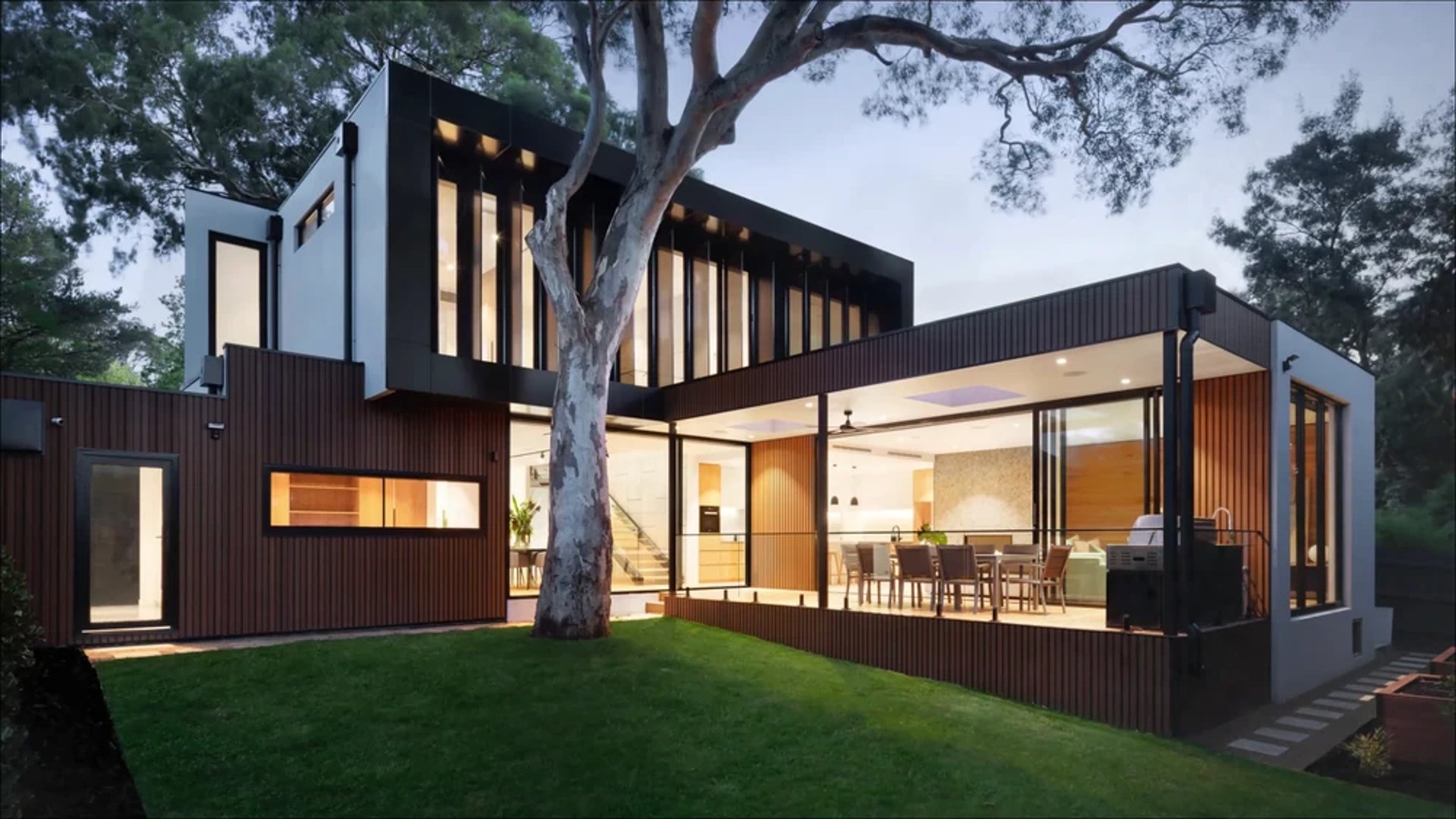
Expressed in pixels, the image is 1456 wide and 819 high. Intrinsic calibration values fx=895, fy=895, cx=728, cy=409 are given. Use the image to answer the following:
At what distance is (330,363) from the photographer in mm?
10938

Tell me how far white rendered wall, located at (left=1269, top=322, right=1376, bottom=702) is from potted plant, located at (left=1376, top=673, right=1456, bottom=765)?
1426 mm

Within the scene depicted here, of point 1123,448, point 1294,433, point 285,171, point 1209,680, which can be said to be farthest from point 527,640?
point 285,171

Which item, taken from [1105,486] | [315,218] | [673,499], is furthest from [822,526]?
[315,218]

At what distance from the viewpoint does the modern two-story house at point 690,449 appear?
8.15 m

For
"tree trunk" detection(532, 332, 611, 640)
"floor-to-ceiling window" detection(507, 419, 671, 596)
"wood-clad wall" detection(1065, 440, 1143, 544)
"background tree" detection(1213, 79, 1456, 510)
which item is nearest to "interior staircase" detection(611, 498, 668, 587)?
"floor-to-ceiling window" detection(507, 419, 671, 596)

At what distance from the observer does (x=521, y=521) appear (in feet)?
47.4

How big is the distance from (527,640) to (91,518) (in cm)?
471

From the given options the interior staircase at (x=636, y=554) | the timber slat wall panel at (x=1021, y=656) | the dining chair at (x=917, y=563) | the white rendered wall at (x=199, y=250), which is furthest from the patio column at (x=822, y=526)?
the white rendered wall at (x=199, y=250)

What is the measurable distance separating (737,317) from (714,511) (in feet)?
11.4

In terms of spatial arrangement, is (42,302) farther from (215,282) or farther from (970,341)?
(970,341)

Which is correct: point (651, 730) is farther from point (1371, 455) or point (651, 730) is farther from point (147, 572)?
point (1371, 455)

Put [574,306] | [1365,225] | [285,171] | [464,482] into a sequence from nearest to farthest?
[574,306] → [464,482] → [285,171] → [1365,225]

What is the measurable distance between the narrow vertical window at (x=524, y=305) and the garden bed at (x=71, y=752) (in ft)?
21.0

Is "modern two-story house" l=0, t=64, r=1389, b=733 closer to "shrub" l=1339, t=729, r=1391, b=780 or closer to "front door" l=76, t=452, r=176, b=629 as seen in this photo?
"front door" l=76, t=452, r=176, b=629
